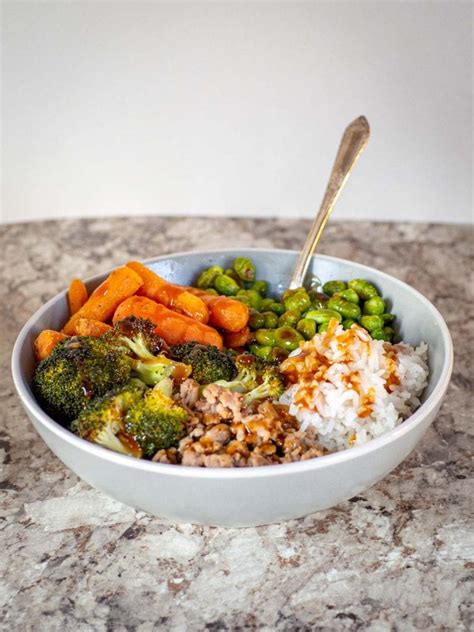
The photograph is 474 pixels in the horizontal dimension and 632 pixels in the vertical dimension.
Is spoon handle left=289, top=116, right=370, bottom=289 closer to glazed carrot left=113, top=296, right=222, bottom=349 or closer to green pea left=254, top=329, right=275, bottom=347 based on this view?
green pea left=254, top=329, right=275, bottom=347

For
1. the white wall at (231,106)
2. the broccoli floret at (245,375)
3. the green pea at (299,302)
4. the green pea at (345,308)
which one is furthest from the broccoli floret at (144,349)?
the white wall at (231,106)

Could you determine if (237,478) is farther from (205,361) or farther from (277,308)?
(277,308)

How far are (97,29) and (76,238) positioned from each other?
4.28ft

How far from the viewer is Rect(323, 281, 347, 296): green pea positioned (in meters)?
2.90

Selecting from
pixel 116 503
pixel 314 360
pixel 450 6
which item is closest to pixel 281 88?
pixel 450 6

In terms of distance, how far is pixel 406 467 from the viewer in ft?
7.67

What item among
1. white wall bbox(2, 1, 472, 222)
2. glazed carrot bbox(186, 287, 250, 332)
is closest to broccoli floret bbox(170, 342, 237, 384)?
glazed carrot bbox(186, 287, 250, 332)

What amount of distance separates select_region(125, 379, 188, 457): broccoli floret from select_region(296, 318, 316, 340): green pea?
763mm

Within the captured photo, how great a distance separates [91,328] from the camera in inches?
99.6

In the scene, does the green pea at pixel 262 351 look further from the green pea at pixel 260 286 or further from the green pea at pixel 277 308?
the green pea at pixel 260 286

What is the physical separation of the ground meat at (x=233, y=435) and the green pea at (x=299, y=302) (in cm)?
68

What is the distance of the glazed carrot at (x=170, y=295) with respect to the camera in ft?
8.86

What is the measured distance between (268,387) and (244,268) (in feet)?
2.61

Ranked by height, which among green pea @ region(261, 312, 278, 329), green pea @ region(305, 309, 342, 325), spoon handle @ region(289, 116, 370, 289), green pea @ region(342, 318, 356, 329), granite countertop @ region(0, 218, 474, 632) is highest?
spoon handle @ region(289, 116, 370, 289)
